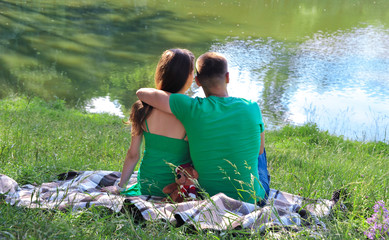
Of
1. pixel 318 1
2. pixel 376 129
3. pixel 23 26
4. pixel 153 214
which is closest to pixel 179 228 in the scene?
pixel 153 214

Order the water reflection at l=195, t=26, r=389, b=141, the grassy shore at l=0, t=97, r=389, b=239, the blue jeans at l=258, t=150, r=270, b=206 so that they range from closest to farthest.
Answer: the grassy shore at l=0, t=97, r=389, b=239 → the blue jeans at l=258, t=150, r=270, b=206 → the water reflection at l=195, t=26, r=389, b=141

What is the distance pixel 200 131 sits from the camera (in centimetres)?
269

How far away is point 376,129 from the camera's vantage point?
24.0 ft

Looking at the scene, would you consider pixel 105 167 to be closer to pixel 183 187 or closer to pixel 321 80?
pixel 183 187

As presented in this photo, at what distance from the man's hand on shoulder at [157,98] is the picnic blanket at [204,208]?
59 centimetres

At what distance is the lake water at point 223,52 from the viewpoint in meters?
8.62

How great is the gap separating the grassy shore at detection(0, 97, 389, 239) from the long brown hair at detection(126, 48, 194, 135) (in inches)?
20.8

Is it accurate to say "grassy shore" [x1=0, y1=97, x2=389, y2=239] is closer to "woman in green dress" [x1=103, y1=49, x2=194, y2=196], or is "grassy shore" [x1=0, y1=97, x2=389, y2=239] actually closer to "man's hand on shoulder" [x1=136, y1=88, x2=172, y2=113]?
"woman in green dress" [x1=103, y1=49, x2=194, y2=196]

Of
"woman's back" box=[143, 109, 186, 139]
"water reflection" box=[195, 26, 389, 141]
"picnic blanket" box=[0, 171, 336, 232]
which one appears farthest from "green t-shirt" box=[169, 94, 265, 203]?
"water reflection" box=[195, 26, 389, 141]

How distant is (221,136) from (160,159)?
0.51 meters

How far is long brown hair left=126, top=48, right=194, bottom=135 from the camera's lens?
9.46 feet

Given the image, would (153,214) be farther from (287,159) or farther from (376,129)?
(376,129)

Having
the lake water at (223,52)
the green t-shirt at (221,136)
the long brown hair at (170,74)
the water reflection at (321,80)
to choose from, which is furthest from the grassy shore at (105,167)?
the water reflection at (321,80)

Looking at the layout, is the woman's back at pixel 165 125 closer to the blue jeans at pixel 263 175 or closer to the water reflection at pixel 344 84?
the blue jeans at pixel 263 175
